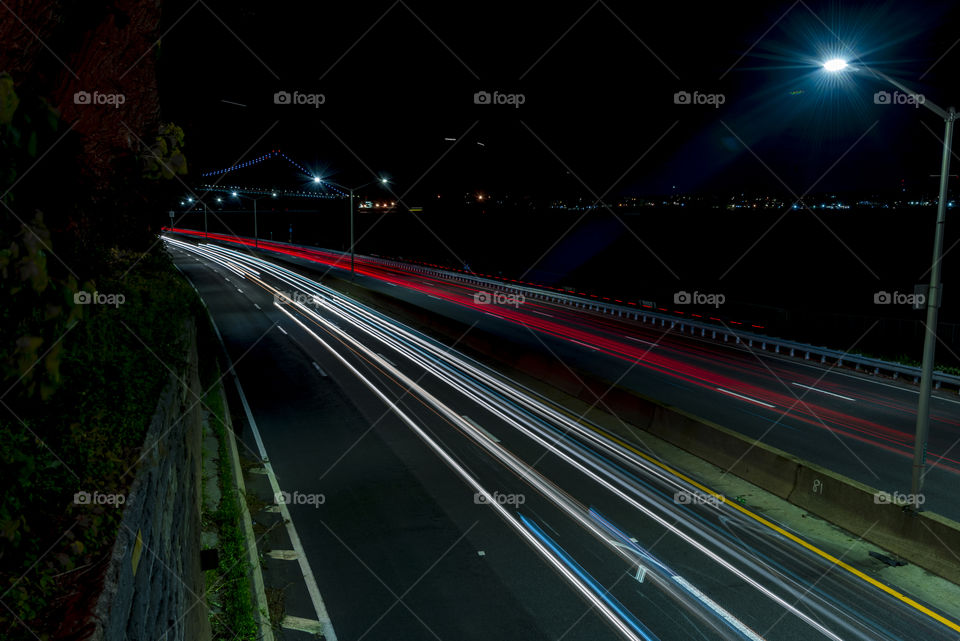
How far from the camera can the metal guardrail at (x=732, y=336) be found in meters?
25.0

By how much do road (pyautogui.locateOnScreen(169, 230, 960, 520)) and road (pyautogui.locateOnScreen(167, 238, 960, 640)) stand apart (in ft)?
15.2

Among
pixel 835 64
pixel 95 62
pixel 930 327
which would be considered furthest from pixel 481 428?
pixel 95 62

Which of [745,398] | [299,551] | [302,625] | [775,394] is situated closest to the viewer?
[302,625]

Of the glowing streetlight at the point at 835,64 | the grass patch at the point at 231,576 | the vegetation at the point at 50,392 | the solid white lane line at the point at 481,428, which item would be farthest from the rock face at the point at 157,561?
the glowing streetlight at the point at 835,64

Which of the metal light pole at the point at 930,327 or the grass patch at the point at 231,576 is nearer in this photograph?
the grass patch at the point at 231,576

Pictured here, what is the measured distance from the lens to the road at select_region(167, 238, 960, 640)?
29.6ft

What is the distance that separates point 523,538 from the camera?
453 inches

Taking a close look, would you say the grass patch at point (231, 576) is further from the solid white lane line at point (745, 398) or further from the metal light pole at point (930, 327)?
the solid white lane line at point (745, 398)

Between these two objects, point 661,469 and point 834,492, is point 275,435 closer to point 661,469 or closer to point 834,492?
point 661,469

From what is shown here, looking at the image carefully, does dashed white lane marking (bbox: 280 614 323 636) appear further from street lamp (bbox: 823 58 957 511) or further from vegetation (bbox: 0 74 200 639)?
street lamp (bbox: 823 58 957 511)

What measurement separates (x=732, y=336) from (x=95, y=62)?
3217 cm

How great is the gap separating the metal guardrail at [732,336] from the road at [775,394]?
2.46 feet

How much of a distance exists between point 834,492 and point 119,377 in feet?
42.1

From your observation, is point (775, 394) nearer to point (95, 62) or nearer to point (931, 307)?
point (931, 307)
